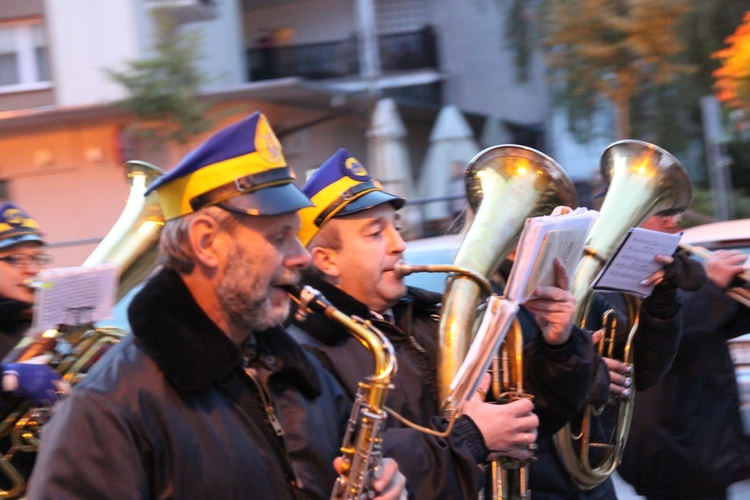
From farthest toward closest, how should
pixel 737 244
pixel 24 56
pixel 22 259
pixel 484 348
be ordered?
1. pixel 24 56
2. pixel 737 244
3. pixel 22 259
4. pixel 484 348

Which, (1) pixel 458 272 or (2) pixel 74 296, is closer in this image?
(1) pixel 458 272

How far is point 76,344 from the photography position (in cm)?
332

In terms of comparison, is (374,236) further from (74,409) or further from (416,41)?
(416,41)

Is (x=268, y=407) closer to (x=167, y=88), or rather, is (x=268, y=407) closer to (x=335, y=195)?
(x=335, y=195)

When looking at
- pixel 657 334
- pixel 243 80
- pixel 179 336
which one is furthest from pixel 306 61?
pixel 179 336

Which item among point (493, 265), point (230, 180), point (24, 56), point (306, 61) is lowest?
point (493, 265)

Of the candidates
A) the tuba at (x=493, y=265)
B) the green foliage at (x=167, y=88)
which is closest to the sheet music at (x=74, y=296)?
the tuba at (x=493, y=265)

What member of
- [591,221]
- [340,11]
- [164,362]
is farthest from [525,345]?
[340,11]

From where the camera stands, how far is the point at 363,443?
206 centimetres

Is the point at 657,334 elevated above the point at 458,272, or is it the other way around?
the point at 458,272

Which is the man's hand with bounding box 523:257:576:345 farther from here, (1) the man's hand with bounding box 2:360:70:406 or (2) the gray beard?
(1) the man's hand with bounding box 2:360:70:406

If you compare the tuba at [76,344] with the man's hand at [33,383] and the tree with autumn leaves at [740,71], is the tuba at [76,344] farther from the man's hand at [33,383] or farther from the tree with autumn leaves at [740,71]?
the tree with autumn leaves at [740,71]

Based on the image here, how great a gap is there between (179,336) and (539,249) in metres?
0.95

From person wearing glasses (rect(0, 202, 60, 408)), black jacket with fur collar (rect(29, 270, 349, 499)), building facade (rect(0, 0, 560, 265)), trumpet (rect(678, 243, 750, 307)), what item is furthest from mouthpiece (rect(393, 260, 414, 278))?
building facade (rect(0, 0, 560, 265))
